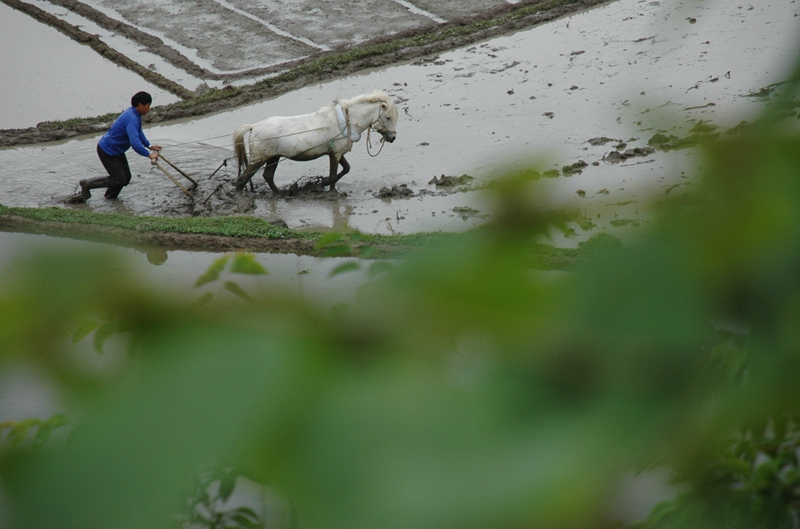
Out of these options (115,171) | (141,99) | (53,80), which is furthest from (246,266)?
(53,80)

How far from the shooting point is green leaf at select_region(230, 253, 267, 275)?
38 cm

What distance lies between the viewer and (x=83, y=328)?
1.04 feet

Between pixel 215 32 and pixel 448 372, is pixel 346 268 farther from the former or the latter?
pixel 215 32

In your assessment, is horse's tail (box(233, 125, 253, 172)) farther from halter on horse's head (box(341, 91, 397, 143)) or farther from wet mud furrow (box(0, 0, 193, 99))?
wet mud furrow (box(0, 0, 193, 99))

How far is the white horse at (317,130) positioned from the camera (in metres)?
7.87

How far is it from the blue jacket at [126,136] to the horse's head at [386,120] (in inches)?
97.8

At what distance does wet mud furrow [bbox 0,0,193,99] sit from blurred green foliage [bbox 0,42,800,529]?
36.6 feet

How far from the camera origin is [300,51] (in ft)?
39.7

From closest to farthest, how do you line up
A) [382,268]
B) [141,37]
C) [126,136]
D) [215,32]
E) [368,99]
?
Result: 1. [382,268]
2. [126,136]
3. [368,99]
4. [141,37]
5. [215,32]

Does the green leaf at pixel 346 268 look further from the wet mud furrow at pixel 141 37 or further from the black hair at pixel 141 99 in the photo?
the wet mud furrow at pixel 141 37

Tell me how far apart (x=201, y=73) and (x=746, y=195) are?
39.6 ft

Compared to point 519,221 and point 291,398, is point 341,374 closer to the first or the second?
point 291,398

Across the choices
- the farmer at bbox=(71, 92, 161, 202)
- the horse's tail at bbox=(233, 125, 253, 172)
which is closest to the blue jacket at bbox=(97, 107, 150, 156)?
the farmer at bbox=(71, 92, 161, 202)

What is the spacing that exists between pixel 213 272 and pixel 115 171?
8250 mm
